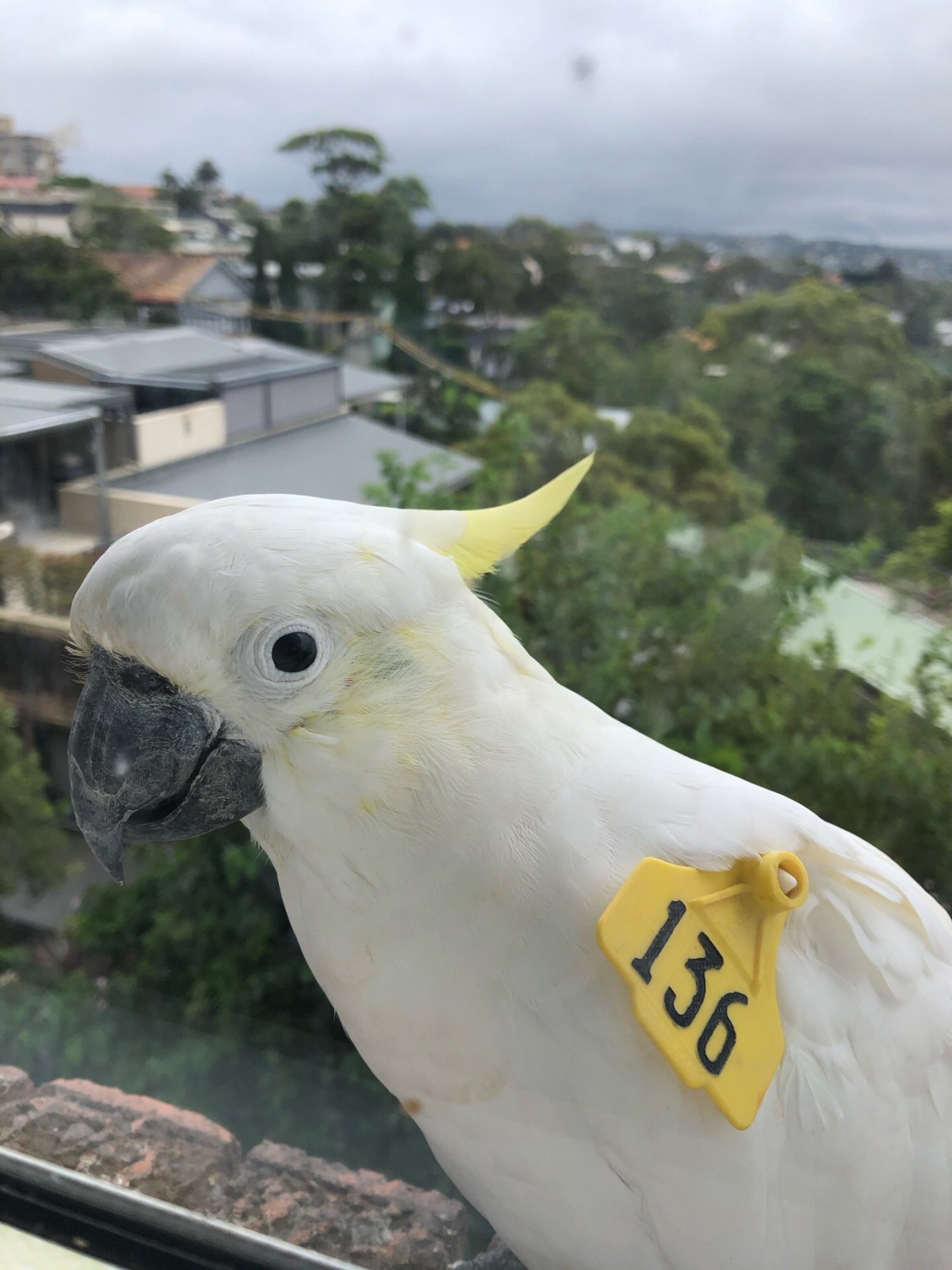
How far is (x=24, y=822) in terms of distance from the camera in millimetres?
1526

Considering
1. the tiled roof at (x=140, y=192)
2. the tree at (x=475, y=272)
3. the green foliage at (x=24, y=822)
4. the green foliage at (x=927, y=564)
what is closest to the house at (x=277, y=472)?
the tree at (x=475, y=272)

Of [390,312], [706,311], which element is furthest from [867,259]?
[390,312]

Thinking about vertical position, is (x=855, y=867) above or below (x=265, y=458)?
below

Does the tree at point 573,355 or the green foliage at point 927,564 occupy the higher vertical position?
the tree at point 573,355

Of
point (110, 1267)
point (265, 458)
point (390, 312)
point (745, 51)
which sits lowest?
point (110, 1267)

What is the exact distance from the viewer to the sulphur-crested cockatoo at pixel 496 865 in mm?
703

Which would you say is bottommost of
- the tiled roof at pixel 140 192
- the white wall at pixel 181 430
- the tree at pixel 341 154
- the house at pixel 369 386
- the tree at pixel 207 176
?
the white wall at pixel 181 430

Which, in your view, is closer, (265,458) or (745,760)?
(265,458)

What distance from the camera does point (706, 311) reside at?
4.55 ft

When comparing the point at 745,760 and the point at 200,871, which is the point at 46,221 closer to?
the point at 200,871

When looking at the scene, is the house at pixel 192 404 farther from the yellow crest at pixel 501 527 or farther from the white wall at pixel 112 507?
the yellow crest at pixel 501 527

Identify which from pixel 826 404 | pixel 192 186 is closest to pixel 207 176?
pixel 192 186

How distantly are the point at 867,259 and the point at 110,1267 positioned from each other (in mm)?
1511

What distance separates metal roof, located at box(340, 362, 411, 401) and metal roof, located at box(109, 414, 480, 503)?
34mm
